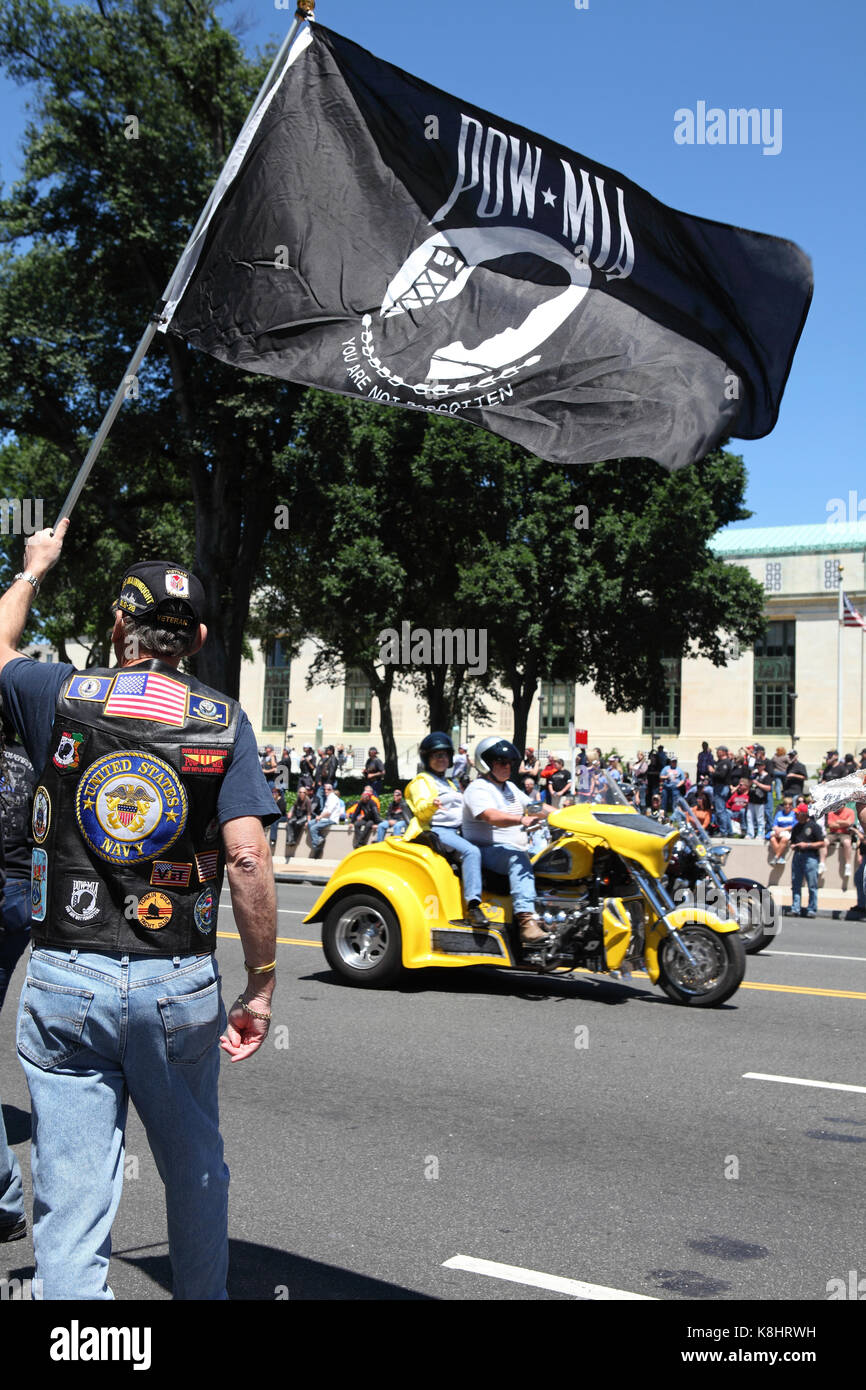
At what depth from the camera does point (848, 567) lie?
53438mm

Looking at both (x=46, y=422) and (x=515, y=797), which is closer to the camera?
(x=515, y=797)

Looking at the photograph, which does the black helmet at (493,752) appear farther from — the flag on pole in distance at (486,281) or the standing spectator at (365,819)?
the standing spectator at (365,819)

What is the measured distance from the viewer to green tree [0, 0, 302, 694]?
Answer: 29359 mm

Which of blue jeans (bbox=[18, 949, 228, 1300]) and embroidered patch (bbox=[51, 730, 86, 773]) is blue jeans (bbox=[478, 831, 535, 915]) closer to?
blue jeans (bbox=[18, 949, 228, 1300])

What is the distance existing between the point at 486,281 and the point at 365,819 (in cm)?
1690

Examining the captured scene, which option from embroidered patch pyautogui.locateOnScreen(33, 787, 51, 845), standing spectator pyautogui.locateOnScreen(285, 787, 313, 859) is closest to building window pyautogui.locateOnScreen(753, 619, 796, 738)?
standing spectator pyautogui.locateOnScreen(285, 787, 313, 859)

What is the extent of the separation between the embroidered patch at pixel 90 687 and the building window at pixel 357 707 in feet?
213

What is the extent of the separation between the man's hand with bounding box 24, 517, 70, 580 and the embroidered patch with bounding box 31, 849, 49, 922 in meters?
0.83

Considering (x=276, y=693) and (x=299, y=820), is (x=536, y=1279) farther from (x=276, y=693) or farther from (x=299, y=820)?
(x=276, y=693)

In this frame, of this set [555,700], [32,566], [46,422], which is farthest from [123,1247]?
[555,700]

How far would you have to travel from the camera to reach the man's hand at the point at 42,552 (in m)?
3.45

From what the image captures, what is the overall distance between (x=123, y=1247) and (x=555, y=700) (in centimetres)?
5708
